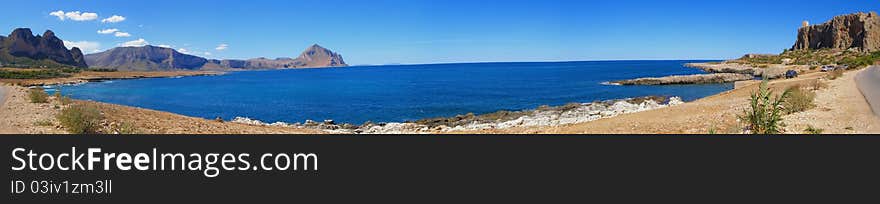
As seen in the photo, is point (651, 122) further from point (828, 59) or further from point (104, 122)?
point (828, 59)

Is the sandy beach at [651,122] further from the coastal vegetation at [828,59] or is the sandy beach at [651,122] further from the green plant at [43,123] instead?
the coastal vegetation at [828,59]

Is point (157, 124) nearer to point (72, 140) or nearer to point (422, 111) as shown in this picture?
point (72, 140)

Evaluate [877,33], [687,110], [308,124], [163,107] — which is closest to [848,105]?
[687,110]

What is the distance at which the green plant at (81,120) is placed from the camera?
40.6 feet

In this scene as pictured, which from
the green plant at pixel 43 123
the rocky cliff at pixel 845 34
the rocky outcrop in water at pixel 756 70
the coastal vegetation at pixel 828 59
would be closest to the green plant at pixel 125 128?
the green plant at pixel 43 123

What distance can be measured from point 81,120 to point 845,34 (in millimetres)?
146835

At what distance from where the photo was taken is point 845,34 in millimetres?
117688

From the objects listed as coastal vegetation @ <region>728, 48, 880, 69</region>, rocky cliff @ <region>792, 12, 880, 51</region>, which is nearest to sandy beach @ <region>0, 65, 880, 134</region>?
coastal vegetation @ <region>728, 48, 880, 69</region>

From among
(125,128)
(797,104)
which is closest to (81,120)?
(125,128)

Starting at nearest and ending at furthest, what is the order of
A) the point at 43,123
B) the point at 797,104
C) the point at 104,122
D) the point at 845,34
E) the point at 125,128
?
the point at 125,128 < the point at 43,123 < the point at 104,122 < the point at 797,104 < the point at 845,34

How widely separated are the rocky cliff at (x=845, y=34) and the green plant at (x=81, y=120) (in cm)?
12883

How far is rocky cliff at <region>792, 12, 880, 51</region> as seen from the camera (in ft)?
350

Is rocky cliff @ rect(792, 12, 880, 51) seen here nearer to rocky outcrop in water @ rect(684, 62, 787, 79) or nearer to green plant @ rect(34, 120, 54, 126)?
rocky outcrop in water @ rect(684, 62, 787, 79)

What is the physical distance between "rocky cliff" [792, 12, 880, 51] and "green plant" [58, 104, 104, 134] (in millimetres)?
128826
